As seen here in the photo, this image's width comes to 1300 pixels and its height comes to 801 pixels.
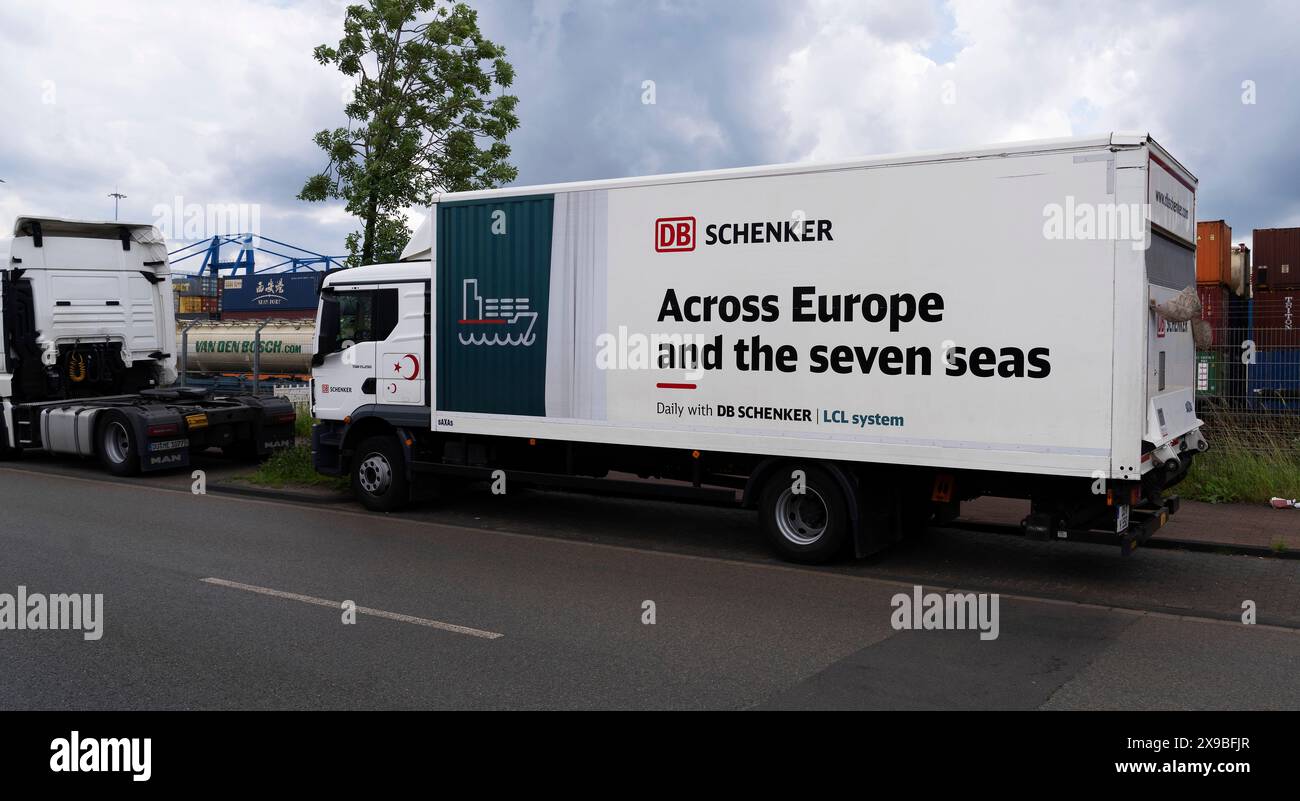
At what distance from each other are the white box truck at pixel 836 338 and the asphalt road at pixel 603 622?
67 centimetres

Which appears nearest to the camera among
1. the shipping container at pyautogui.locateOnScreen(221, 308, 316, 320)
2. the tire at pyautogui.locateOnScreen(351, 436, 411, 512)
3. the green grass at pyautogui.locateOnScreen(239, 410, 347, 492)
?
the tire at pyautogui.locateOnScreen(351, 436, 411, 512)

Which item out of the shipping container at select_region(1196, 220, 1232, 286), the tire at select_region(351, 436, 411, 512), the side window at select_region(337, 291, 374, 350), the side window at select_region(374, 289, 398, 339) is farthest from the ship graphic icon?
the shipping container at select_region(1196, 220, 1232, 286)

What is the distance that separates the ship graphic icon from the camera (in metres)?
10.3

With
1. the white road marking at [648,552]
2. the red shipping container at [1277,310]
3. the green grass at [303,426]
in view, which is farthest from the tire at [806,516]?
the red shipping container at [1277,310]

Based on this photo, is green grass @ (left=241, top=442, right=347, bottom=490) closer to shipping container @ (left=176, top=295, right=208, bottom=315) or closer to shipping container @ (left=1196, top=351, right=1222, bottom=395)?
shipping container @ (left=1196, top=351, right=1222, bottom=395)

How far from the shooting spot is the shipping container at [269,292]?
143 feet

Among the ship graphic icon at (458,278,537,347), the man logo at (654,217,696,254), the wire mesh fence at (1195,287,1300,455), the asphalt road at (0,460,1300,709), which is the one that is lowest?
the asphalt road at (0,460,1300,709)

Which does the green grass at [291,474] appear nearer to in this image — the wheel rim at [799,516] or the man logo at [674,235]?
the man logo at [674,235]

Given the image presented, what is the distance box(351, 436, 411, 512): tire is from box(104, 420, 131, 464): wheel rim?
5.27m

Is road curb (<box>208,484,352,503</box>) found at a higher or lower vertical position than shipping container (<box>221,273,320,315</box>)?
lower

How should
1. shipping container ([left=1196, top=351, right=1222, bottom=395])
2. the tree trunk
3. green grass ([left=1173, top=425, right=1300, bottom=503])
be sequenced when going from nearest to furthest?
green grass ([left=1173, top=425, right=1300, bottom=503]), shipping container ([left=1196, top=351, right=1222, bottom=395]), the tree trunk
